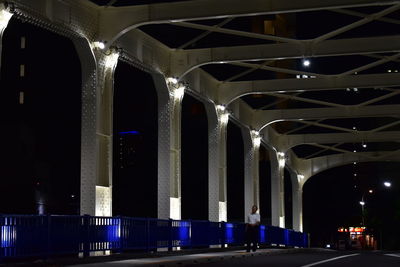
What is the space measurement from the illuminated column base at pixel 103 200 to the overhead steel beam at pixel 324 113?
22.1m

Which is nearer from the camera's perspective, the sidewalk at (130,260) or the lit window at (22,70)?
the sidewalk at (130,260)

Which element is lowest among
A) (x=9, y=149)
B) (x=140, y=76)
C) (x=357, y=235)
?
(x=357, y=235)

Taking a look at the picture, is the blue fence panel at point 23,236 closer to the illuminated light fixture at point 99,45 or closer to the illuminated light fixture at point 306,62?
the illuminated light fixture at point 99,45

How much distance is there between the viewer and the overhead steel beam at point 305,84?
3566 cm

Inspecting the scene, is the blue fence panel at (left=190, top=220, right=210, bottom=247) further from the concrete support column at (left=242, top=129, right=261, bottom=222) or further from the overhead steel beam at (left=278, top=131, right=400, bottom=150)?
the overhead steel beam at (left=278, top=131, right=400, bottom=150)

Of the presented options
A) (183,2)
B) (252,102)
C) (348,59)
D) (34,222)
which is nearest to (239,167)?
(252,102)

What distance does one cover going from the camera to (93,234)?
20.0 metres

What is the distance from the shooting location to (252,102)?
45719 mm

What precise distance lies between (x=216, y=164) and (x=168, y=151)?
23.2ft

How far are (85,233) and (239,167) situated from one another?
76.3 metres

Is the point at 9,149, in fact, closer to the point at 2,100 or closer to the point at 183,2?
the point at 2,100

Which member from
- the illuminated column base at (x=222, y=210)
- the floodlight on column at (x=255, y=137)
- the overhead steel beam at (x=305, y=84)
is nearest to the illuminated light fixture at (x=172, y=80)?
the overhead steel beam at (x=305, y=84)

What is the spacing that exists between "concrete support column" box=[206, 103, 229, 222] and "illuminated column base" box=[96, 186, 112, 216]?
12.9 m

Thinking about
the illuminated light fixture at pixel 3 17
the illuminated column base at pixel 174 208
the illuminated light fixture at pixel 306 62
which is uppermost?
the illuminated light fixture at pixel 306 62
